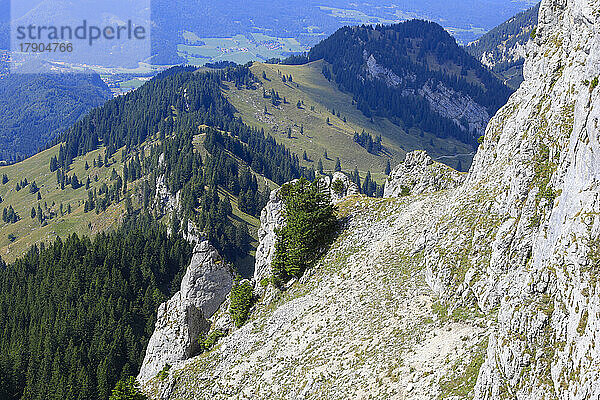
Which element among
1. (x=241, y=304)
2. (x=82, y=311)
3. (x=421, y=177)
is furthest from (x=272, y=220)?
(x=82, y=311)

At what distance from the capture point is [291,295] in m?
73.4

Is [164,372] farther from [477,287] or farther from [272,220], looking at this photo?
[477,287]

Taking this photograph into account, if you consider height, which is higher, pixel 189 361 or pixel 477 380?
pixel 477 380

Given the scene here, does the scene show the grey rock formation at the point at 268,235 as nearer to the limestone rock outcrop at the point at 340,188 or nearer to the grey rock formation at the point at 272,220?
the grey rock formation at the point at 272,220

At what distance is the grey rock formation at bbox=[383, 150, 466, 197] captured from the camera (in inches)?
3499

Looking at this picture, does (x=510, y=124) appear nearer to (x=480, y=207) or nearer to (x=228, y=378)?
(x=480, y=207)

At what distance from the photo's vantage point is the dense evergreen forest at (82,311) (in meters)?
119

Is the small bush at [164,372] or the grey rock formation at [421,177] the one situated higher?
the grey rock formation at [421,177]

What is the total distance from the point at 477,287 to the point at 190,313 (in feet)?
174

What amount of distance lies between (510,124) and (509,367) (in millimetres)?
37312

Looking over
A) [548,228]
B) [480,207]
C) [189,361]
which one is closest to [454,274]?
[480,207]

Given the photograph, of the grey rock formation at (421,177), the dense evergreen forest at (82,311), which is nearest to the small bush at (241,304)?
the grey rock formation at (421,177)

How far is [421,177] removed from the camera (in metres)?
94.3

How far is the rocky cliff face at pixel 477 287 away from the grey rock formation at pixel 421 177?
1401cm
